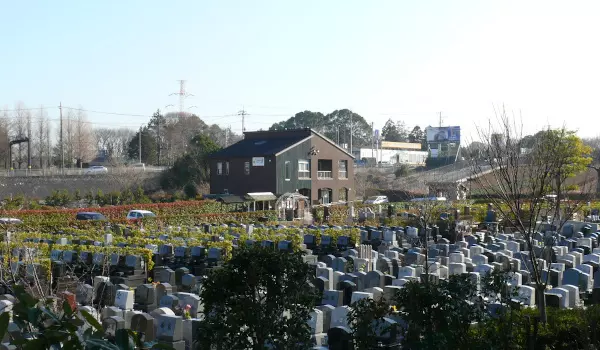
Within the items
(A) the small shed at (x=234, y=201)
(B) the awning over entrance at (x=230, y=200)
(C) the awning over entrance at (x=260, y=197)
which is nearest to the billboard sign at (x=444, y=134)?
(C) the awning over entrance at (x=260, y=197)

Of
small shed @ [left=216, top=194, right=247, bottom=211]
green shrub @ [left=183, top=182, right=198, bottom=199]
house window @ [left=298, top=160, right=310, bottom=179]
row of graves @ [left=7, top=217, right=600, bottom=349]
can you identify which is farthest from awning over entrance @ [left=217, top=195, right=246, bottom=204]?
row of graves @ [left=7, top=217, right=600, bottom=349]

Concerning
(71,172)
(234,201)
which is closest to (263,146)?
(234,201)

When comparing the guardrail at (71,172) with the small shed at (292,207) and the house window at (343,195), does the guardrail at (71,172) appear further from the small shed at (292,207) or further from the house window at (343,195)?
the small shed at (292,207)

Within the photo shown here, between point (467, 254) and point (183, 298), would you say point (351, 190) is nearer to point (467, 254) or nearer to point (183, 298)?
point (467, 254)

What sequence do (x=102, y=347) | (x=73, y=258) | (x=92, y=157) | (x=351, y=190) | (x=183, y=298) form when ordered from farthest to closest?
(x=92, y=157), (x=351, y=190), (x=73, y=258), (x=183, y=298), (x=102, y=347)

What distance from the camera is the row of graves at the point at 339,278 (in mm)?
11484

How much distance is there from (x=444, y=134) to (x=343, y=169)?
50806 mm

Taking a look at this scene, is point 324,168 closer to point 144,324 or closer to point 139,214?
point 139,214

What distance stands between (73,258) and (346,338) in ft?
42.2

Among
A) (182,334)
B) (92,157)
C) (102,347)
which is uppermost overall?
(92,157)

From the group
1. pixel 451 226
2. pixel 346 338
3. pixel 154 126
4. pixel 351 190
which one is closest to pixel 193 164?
pixel 351 190

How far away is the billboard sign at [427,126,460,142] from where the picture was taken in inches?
3889

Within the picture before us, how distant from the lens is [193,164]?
5644 cm

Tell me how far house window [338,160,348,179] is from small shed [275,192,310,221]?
1025 centimetres
